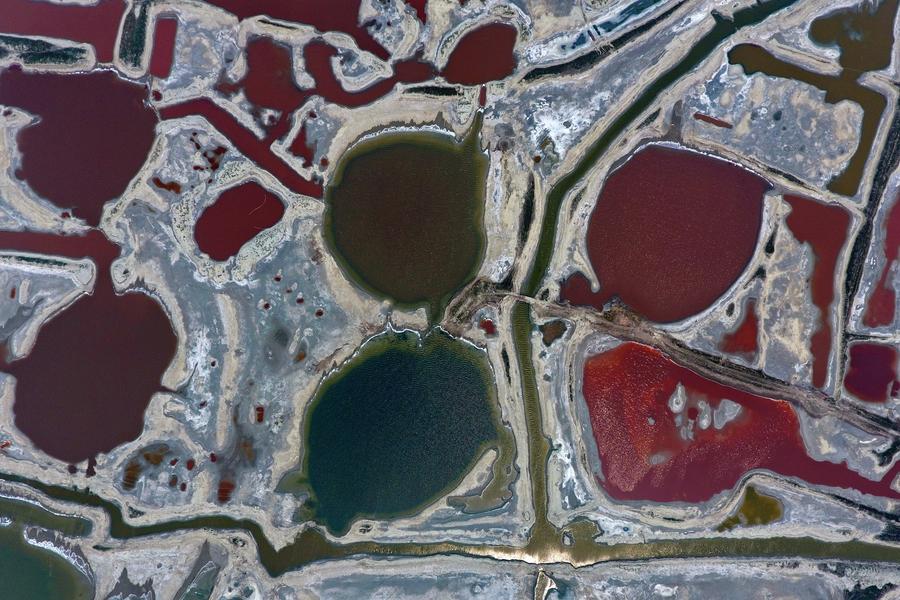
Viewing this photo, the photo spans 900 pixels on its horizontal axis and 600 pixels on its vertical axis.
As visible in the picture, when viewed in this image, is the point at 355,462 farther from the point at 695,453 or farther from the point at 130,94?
the point at 130,94

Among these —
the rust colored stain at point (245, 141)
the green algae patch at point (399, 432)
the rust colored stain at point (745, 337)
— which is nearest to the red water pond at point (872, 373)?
the rust colored stain at point (745, 337)

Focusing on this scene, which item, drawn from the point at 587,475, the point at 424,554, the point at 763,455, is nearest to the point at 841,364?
the point at 763,455

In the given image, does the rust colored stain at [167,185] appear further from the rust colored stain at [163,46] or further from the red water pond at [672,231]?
the red water pond at [672,231]

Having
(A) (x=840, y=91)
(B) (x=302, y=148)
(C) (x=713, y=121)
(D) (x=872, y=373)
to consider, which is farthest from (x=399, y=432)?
(A) (x=840, y=91)

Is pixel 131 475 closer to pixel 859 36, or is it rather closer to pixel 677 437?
pixel 677 437

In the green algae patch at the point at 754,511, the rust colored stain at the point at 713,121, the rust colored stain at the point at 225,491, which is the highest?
the rust colored stain at the point at 713,121

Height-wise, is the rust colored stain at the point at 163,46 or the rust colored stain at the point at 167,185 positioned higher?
the rust colored stain at the point at 163,46

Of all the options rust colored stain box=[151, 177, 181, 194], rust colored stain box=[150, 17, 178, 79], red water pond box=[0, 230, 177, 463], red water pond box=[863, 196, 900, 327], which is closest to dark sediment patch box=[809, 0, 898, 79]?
red water pond box=[863, 196, 900, 327]
